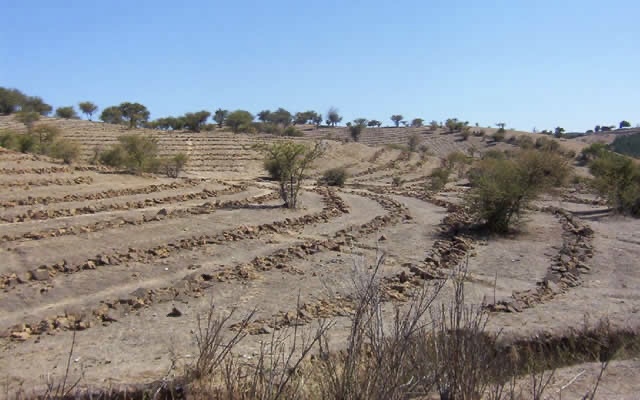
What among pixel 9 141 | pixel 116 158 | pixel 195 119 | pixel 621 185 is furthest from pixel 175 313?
pixel 195 119

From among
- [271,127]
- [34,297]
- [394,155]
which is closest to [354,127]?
[271,127]

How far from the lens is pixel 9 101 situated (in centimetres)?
5209

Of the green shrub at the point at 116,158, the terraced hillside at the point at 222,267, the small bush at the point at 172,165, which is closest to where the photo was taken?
the terraced hillside at the point at 222,267

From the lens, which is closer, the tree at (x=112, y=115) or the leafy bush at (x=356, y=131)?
the tree at (x=112, y=115)

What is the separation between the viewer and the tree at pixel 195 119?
185 feet

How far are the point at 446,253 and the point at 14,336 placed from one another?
848 cm

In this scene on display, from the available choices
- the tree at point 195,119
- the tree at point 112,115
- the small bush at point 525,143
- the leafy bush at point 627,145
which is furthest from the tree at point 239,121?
the leafy bush at point 627,145

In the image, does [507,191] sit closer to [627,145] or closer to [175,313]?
[175,313]

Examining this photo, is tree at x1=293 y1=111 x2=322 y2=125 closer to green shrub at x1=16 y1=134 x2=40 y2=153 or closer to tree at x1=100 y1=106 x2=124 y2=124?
tree at x1=100 y1=106 x2=124 y2=124

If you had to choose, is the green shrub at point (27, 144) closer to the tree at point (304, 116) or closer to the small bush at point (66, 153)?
the small bush at point (66, 153)

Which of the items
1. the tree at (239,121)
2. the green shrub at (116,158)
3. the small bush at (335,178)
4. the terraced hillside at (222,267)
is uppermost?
the tree at (239,121)

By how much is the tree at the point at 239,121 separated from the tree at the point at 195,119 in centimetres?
313

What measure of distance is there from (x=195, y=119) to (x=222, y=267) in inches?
1876

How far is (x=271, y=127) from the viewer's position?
210 ft
